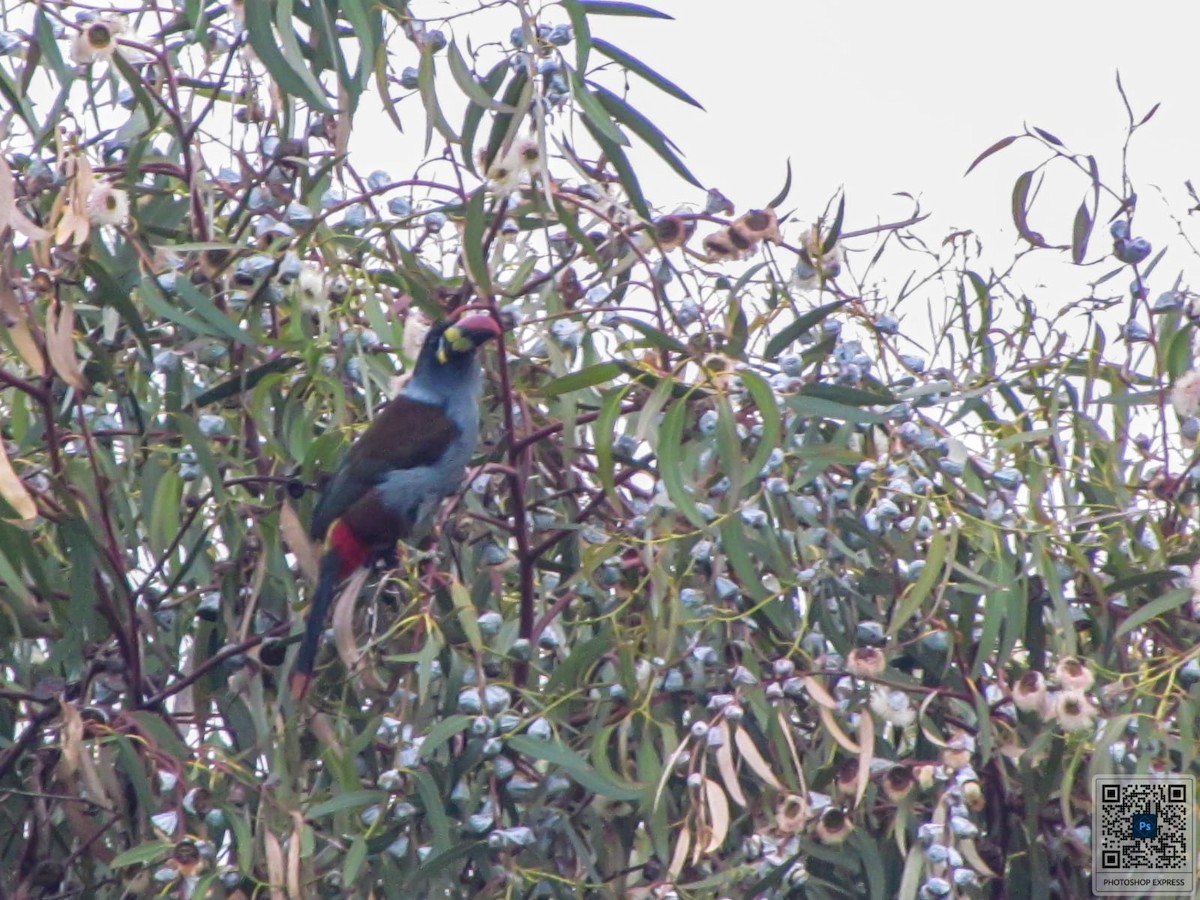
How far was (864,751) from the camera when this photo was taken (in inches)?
71.4

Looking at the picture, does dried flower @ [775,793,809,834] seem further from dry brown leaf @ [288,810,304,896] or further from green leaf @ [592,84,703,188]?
green leaf @ [592,84,703,188]

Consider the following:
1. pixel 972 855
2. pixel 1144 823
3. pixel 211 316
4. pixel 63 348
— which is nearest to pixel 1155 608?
pixel 1144 823

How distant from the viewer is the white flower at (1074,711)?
178 centimetres

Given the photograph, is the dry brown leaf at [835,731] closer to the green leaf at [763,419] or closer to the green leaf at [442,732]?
the green leaf at [763,419]

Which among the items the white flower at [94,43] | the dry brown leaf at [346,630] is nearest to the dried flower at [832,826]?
the dry brown leaf at [346,630]

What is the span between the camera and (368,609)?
2.18 meters

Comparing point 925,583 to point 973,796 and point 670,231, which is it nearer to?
point 973,796

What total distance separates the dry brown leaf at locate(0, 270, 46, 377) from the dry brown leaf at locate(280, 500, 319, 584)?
0.36 metres

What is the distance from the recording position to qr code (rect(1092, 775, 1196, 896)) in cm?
183

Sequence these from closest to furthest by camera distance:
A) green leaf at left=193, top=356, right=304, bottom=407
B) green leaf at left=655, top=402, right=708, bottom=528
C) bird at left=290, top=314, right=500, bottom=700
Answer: green leaf at left=655, top=402, right=708, bottom=528, green leaf at left=193, top=356, right=304, bottom=407, bird at left=290, top=314, right=500, bottom=700

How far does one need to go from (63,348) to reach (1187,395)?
1305 millimetres

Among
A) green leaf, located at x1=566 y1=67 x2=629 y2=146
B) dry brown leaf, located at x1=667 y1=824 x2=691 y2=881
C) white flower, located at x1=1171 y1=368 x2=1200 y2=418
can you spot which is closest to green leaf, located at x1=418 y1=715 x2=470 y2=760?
dry brown leaf, located at x1=667 y1=824 x2=691 y2=881

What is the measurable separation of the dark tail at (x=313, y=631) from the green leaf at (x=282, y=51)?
1.97ft

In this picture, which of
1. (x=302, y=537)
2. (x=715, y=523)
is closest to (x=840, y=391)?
(x=715, y=523)
